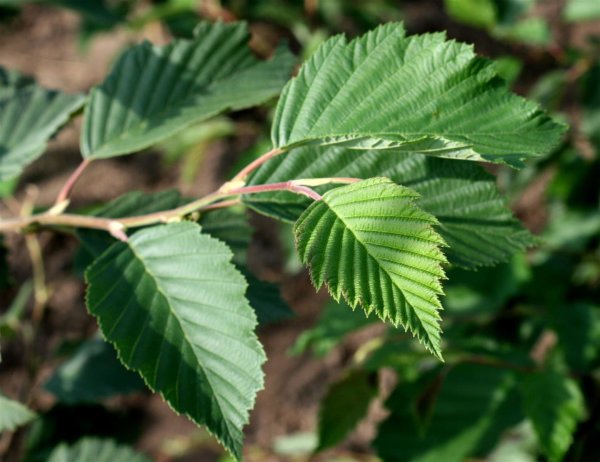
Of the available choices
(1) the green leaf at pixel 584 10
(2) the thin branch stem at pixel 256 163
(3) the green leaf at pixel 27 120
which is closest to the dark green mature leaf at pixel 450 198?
(2) the thin branch stem at pixel 256 163

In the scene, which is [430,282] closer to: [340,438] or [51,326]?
[340,438]

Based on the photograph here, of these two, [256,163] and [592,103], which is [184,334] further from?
[592,103]

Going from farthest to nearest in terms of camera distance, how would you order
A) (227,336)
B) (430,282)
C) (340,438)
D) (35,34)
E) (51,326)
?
(35,34)
(51,326)
(340,438)
(227,336)
(430,282)

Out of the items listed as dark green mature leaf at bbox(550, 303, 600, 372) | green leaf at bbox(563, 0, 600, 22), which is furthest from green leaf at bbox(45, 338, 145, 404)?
green leaf at bbox(563, 0, 600, 22)

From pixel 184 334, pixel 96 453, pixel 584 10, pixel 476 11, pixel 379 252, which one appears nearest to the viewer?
pixel 379 252

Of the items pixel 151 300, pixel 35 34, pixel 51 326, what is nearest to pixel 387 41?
pixel 151 300

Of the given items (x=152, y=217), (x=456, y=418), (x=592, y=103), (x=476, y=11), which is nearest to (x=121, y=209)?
(x=152, y=217)
